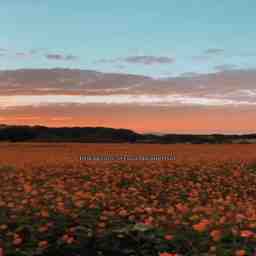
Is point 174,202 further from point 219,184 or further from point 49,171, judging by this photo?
point 49,171

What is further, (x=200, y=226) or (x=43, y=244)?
(x=43, y=244)

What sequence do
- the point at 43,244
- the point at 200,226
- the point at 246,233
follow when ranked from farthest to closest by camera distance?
the point at 43,244
the point at 200,226
the point at 246,233

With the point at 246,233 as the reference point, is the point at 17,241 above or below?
below

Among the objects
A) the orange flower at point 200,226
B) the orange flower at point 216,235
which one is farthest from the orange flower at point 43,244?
the orange flower at point 216,235

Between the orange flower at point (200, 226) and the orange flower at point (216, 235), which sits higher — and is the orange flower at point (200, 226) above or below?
above

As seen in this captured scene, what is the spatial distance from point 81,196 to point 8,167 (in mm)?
7193

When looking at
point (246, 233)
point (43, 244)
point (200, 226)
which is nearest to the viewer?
point (246, 233)

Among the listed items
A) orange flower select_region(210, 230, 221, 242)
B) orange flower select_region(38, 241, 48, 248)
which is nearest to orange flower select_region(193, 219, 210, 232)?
orange flower select_region(210, 230, 221, 242)

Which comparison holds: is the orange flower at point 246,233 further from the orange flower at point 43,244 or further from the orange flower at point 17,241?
the orange flower at point 17,241

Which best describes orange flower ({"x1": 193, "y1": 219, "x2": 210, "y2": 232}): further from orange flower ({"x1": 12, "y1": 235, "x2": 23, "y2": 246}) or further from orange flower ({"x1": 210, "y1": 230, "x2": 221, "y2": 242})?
orange flower ({"x1": 12, "y1": 235, "x2": 23, "y2": 246})

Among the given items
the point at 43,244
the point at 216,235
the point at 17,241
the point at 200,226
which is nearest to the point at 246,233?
the point at 216,235

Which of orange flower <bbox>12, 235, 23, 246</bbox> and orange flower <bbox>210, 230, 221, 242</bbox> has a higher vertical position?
orange flower <bbox>210, 230, 221, 242</bbox>

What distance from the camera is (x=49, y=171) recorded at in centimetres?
1459

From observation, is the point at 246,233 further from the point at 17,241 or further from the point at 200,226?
the point at 17,241
